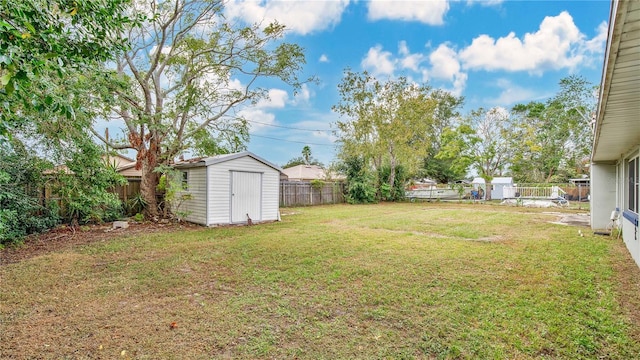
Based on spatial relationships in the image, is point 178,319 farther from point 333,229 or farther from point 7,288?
point 333,229

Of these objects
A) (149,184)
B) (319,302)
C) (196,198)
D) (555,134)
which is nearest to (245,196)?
(196,198)

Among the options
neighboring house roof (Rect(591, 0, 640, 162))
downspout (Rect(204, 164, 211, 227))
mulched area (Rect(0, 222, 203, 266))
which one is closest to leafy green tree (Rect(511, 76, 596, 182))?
neighboring house roof (Rect(591, 0, 640, 162))

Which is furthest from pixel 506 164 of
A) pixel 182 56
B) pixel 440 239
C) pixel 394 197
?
pixel 182 56

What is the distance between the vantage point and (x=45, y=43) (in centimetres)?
217

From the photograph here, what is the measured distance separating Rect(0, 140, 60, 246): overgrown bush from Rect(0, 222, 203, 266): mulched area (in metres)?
0.27

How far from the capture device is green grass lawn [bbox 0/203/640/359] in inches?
99.6

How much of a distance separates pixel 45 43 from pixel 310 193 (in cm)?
1531

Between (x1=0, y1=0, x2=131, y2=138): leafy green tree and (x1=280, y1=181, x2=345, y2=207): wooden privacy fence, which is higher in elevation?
(x1=0, y1=0, x2=131, y2=138): leafy green tree

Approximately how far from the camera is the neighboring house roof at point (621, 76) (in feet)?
4.55

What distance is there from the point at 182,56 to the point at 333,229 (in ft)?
25.7

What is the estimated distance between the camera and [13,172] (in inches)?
260

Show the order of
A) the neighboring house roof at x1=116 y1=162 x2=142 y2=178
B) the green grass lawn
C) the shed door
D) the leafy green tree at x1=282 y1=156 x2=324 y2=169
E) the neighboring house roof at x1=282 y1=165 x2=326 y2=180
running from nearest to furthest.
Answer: the green grass lawn
the shed door
the neighboring house roof at x1=116 y1=162 x2=142 y2=178
the neighboring house roof at x1=282 y1=165 x2=326 y2=180
the leafy green tree at x1=282 y1=156 x2=324 y2=169

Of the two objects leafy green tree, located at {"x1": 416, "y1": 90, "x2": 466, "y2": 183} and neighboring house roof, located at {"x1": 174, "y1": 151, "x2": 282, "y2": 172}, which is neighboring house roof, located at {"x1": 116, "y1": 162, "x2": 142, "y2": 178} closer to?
neighboring house roof, located at {"x1": 174, "y1": 151, "x2": 282, "y2": 172}

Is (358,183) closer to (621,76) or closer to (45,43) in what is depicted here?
(621,76)
